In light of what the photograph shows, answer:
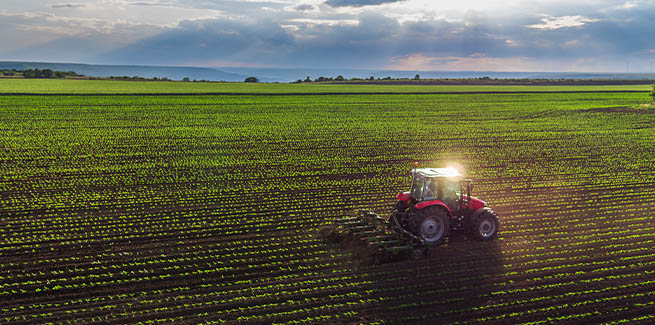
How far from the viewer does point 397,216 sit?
14.8m

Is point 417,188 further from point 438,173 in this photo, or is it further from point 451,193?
point 451,193

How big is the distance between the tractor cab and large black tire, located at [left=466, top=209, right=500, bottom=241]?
568mm

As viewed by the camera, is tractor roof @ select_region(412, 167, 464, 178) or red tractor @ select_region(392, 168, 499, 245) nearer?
red tractor @ select_region(392, 168, 499, 245)

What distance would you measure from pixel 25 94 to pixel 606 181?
209 feet

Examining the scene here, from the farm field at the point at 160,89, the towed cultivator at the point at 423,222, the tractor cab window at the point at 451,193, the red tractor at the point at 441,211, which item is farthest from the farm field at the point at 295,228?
the farm field at the point at 160,89

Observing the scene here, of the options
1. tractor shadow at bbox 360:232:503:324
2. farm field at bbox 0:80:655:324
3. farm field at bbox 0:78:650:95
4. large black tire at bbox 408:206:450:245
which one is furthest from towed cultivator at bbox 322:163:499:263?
farm field at bbox 0:78:650:95

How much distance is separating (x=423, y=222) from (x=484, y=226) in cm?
213

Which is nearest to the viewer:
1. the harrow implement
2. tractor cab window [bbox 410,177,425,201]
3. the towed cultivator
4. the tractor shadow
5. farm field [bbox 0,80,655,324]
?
the tractor shadow

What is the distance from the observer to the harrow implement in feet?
43.9

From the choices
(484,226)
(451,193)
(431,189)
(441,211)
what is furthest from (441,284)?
(484,226)

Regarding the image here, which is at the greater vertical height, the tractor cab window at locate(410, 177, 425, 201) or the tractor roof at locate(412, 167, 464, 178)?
the tractor roof at locate(412, 167, 464, 178)

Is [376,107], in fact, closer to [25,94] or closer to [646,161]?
[646,161]

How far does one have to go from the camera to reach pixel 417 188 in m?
14.6

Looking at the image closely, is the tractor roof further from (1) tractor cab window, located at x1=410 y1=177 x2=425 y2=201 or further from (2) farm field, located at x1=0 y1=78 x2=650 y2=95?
(2) farm field, located at x1=0 y1=78 x2=650 y2=95
